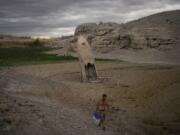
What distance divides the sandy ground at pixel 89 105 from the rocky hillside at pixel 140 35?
53.9 ft

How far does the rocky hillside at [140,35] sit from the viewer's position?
33.4m

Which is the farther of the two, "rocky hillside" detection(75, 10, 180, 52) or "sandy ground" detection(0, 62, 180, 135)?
"rocky hillside" detection(75, 10, 180, 52)

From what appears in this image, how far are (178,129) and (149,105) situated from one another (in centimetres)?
251

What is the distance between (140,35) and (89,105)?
24578 mm

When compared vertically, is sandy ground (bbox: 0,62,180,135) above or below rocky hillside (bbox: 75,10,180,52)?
below

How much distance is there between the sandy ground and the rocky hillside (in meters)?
16.4

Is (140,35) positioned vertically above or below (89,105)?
above

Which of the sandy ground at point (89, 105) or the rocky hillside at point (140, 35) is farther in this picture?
the rocky hillside at point (140, 35)

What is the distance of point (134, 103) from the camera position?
11969mm

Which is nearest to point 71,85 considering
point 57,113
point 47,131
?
point 57,113

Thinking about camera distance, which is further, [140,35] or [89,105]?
[140,35]

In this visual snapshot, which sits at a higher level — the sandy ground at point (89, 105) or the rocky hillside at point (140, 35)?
the rocky hillside at point (140, 35)

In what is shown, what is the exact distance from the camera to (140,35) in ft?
115

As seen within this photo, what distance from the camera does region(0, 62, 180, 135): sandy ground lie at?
7.84m
